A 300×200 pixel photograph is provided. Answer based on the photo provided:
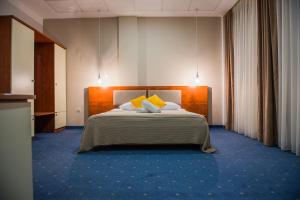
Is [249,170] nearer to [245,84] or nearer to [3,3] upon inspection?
[245,84]

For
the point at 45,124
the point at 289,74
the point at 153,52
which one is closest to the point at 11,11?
the point at 45,124

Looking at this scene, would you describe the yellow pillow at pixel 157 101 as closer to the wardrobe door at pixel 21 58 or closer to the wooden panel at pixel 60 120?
the wooden panel at pixel 60 120

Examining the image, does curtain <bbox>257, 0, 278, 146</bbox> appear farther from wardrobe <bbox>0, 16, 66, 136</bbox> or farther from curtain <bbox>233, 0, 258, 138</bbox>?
wardrobe <bbox>0, 16, 66, 136</bbox>

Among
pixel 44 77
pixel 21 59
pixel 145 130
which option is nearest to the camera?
pixel 145 130

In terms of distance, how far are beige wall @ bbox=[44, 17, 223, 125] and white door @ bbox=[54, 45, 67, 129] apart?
0.81 ft

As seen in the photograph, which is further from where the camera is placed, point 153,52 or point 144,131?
point 153,52

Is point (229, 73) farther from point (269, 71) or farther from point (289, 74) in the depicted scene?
point (289, 74)

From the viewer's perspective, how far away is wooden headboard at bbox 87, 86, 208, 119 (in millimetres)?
5355

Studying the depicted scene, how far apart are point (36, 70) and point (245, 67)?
471cm

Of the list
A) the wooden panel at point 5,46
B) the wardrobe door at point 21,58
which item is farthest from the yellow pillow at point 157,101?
the wooden panel at point 5,46

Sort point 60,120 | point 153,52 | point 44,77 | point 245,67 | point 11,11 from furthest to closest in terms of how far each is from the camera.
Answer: point 153,52 → point 60,120 → point 44,77 → point 245,67 → point 11,11

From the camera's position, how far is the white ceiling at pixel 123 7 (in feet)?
15.8

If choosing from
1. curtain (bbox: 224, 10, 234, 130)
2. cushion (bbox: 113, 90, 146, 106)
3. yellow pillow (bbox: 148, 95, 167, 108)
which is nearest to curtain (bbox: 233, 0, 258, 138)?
curtain (bbox: 224, 10, 234, 130)

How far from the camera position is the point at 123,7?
5.07m
